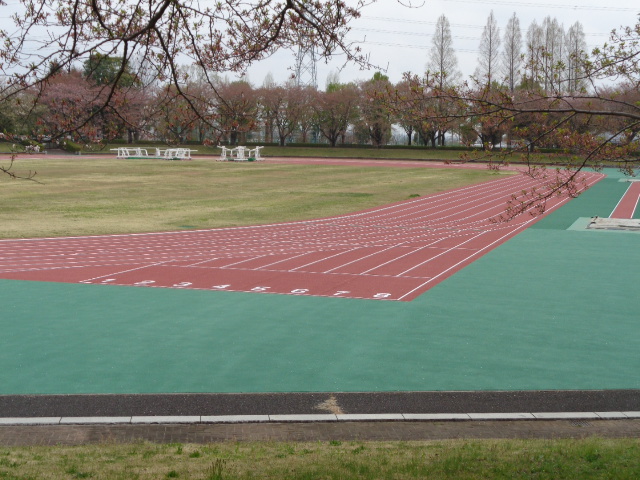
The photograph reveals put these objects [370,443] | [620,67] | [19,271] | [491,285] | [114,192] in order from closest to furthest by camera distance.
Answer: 1. [370,443]
2. [620,67]
3. [491,285]
4. [19,271]
5. [114,192]

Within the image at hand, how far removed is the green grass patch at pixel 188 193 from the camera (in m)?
27.0

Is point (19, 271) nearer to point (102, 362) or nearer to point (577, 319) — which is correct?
point (102, 362)

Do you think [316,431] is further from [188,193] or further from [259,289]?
[188,193]

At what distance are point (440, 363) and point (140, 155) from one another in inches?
2547

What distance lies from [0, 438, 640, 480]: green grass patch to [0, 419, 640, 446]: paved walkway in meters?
0.51

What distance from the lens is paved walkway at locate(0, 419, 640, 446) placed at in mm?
8016

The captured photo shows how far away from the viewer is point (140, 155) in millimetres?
72250

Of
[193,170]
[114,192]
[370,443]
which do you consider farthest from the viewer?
[193,170]

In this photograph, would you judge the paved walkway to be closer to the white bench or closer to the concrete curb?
the concrete curb

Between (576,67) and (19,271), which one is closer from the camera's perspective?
(576,67)

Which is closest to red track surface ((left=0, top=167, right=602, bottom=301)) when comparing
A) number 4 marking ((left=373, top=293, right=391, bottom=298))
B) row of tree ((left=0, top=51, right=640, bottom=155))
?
number 4 marking ((left=373, top=293, right=391, bottom=298))

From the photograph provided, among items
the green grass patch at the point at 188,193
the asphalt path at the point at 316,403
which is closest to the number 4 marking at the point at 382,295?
the asphalt path at the point at 316,403

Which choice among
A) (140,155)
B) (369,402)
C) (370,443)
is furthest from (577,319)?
(140,155)

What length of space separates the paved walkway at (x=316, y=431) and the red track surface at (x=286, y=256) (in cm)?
653
